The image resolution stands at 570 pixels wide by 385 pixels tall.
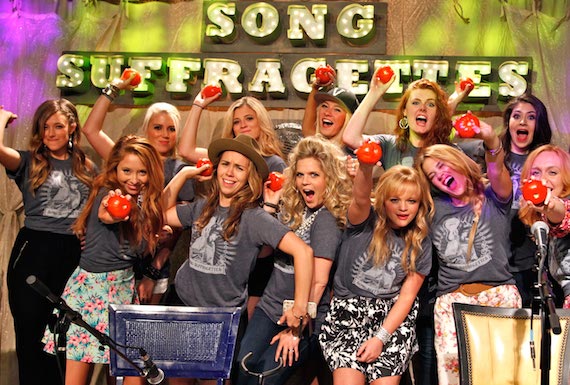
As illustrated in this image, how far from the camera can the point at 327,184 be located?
4.82 meters

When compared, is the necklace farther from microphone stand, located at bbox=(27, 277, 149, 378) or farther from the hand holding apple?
microphone stand, located at bbox=(27, 277, 149, 378)

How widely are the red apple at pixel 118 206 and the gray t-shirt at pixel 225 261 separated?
42 cm

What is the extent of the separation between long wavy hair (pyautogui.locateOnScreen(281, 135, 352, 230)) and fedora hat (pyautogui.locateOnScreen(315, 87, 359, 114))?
2.07ft

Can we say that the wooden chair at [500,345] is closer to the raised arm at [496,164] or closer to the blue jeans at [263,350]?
the raised arm at [496,164]

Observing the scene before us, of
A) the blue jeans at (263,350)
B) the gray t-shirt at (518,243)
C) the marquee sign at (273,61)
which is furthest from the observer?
the marquee sign at (273,61)

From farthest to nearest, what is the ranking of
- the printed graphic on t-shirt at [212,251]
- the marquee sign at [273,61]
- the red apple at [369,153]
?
the marquee sign at [273,61] → the printed graphic on t-shirt at [212,251] → the red apple at [369,153]

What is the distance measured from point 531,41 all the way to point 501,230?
201 cm

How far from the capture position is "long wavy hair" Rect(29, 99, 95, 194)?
17.2 feet

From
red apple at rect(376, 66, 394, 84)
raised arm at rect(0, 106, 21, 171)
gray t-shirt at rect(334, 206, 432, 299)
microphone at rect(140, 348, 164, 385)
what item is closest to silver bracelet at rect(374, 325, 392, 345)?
gray t-shirt at rect(334, 206, 432, 299)

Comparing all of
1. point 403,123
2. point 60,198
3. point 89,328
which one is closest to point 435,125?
point 403,123

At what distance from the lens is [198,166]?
16.9ft

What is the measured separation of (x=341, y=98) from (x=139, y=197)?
4.87ft

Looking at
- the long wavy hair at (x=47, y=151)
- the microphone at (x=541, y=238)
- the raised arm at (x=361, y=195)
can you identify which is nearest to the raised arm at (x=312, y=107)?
the raised arm at (x=361, y=195)

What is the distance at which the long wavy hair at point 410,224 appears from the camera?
451 centimetres
